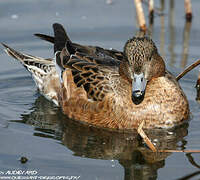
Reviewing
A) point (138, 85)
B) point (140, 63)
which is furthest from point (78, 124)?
point (140, 63)

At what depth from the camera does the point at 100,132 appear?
312 inches

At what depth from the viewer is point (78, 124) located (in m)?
8.25

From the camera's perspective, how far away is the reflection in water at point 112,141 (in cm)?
692

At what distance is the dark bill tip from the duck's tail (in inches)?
70.2

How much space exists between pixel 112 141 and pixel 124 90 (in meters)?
0.73

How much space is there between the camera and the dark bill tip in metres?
7.32

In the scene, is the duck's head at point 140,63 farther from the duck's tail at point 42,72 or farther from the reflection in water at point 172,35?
the reflection in water at point 172,35

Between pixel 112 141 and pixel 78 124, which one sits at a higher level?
pixel 78 124

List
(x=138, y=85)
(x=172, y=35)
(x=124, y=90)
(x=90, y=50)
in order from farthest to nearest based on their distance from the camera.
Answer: (x=172, y=35) < (x=90, y=50) < (x=124, y=90) < (x=138, y=85)

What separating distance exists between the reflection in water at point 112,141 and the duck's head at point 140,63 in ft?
2.03

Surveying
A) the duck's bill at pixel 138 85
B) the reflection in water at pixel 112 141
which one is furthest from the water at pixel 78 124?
the duck's bill at pixel 138 85

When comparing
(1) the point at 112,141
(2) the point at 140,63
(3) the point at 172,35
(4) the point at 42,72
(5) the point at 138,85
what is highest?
(3) the point at 172,35

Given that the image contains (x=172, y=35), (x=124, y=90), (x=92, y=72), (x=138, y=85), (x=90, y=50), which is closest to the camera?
(x=138, y=85)

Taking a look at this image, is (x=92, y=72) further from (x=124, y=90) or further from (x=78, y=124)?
(x=78, y=124)
